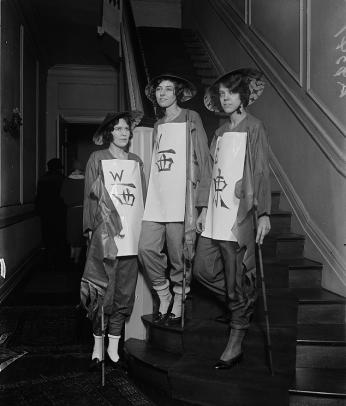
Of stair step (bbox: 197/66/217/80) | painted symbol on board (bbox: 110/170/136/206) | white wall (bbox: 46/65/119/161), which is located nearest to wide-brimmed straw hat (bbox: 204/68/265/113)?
painted symbol on board (bbox: 110/170/136/206)

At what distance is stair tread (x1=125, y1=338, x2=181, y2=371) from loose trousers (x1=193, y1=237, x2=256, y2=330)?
441mm

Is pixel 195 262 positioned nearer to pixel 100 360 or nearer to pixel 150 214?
pixel 150 214

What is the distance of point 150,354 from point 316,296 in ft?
3.39

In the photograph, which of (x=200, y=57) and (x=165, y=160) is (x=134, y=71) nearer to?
(x=165, y=160)

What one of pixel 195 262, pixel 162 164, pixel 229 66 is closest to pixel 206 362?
pixel 195 262

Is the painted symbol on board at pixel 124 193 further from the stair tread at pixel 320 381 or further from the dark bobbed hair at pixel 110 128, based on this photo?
the stair tread at pixel 320 381

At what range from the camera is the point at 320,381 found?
2072 millimetres

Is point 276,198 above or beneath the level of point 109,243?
above

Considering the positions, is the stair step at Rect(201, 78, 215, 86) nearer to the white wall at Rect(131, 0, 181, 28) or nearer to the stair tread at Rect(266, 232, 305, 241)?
the stair tread at Rect(266, 232, 305, 241)

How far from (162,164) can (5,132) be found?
224cm

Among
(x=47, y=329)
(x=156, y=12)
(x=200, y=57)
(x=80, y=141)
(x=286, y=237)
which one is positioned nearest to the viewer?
(x=286, y=237)

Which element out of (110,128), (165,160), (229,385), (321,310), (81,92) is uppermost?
(81,92)

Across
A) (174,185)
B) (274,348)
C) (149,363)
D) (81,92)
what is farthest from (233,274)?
(81,92)

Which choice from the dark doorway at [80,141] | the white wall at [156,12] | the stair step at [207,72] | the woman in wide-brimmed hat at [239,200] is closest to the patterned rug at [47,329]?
the woman in wide-brimmed hat at [239,200]
